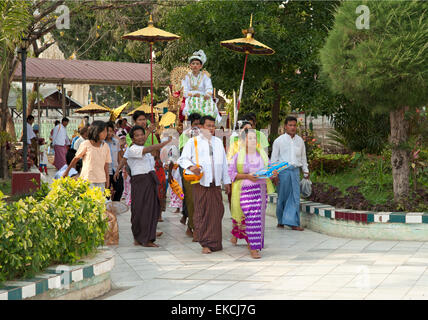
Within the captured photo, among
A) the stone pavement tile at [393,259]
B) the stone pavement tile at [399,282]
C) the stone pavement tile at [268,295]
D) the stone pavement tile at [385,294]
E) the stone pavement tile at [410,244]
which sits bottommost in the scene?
the stone pavement tile at [268,295]

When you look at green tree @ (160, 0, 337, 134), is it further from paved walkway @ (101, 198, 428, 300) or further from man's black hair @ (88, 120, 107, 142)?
man's black hair @ (88, 120, 107, 142)

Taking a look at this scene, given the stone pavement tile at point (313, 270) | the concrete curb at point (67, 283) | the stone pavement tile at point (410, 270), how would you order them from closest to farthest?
the concrete curb at point (67, 283) → the stone pavement tile at point (410, 270) → the stone pavement tile at point (313, 270)

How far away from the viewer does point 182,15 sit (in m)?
12.7

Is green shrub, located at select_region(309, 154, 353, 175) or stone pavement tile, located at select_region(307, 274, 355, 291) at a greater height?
green shrub, located at select_region(309, 154, 353, 175)

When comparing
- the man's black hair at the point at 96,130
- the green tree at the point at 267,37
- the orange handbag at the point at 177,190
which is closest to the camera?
the man's black hair at the point at 96,130

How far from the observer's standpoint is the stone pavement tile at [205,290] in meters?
5.57

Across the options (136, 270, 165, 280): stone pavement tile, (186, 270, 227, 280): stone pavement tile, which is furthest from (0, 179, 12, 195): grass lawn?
(186, 270, 227, 280): stone pavement tile

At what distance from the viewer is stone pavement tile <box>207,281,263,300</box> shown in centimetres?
554

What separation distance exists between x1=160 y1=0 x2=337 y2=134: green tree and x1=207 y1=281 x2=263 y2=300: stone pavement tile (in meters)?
6.77

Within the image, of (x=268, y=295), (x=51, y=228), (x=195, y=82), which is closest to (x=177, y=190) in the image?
(x=195, y=82)

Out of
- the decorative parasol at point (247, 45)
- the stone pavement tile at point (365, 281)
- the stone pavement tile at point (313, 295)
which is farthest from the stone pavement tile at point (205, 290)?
the decorative parasol at point (247, 45)

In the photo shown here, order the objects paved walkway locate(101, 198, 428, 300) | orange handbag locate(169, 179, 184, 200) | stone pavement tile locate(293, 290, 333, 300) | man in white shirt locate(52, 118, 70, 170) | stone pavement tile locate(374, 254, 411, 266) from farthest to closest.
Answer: man in white shirt locate(52, 118, 70, 170) → orange handbag locate(169, 179, 184, 200) → stone pavement tile locate(374, 254, 411, 266) → paved walkway locate(101, 198, 428, 300) → stone pavement tile locate(293, 290, 333, 300)

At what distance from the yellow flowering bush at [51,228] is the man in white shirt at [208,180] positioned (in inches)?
69.3

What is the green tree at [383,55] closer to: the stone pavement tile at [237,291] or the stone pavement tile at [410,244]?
the stone pavement tile at [410,244]
